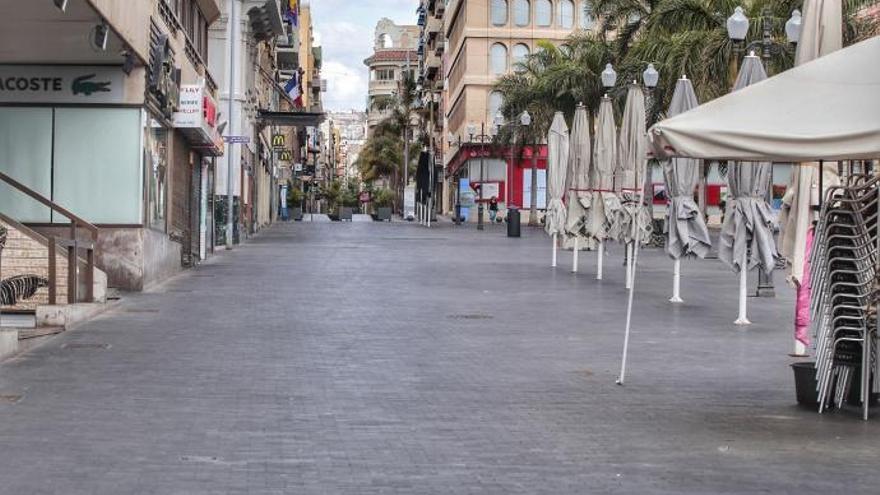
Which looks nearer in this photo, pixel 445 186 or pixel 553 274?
pixel 553 274

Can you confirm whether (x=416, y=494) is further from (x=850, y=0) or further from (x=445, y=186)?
(x=445, y=186)

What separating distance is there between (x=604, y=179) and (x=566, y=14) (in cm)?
6475

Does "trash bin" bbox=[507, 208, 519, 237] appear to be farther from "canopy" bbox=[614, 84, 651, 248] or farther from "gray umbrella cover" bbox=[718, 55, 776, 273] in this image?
"gray umbrella cover" bbox=[718, 55, 776, 273]

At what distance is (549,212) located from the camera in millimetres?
33219

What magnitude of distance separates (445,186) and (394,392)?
108 metres

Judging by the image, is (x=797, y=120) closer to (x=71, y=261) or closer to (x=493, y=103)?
(x=71, y=261)

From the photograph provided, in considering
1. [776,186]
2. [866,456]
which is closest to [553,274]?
[866,456]

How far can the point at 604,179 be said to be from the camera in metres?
28.5

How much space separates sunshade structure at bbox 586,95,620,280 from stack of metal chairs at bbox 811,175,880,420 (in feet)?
57.5

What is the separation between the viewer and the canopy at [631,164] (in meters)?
24.8

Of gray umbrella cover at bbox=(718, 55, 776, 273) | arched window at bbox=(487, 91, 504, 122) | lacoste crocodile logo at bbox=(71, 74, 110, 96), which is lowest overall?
gray umbrella cover at bbox=(718, 55, 776, 273)

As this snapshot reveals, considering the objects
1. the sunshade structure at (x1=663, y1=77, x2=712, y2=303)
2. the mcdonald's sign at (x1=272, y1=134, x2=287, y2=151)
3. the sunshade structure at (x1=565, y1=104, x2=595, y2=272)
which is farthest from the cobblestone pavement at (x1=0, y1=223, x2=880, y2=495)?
the mcdonald's sign at (x1=272, y1=134, x2=287, y2=151)

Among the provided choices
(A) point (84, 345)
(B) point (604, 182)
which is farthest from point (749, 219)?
(B) point (604, 182)

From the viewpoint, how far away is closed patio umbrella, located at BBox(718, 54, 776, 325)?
18609 millimetres
